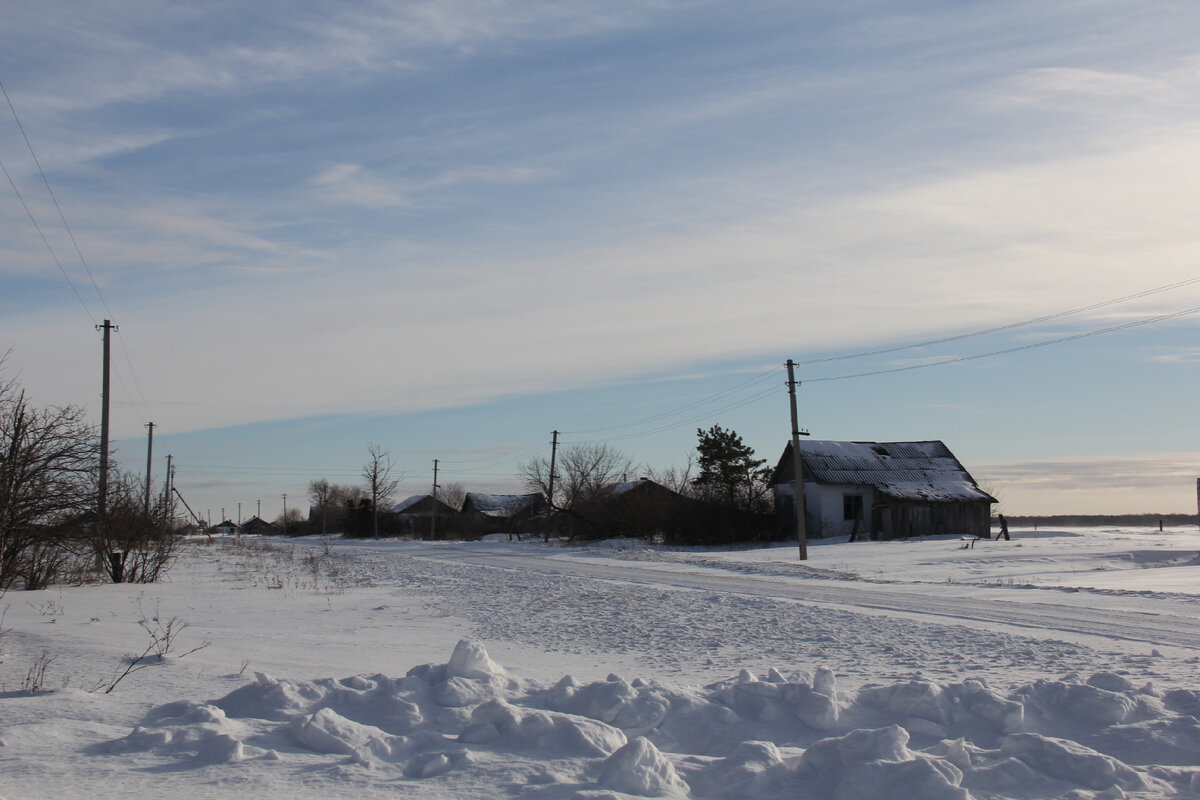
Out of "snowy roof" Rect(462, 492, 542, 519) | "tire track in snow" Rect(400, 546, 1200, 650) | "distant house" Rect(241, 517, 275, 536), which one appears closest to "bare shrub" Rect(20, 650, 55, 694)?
"tire track in snow" Rect(400, 546, 1200, 650)

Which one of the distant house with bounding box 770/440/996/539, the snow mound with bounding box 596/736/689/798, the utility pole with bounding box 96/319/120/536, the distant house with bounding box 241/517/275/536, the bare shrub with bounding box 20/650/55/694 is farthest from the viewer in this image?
the distant house with bounding box 241/517/275/536

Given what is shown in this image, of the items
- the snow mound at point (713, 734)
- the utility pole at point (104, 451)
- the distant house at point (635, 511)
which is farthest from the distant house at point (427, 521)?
the snow mound at point (713, 734)

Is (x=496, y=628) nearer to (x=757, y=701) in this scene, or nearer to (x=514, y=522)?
(x=757, y=701)

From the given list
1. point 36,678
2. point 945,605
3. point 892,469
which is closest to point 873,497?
point 892,469

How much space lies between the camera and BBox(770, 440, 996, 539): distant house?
45.9 metres

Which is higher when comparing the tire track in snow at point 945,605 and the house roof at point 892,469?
the house roof at point 892,469

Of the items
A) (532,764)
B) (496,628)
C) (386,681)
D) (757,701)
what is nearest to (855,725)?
(757,701)

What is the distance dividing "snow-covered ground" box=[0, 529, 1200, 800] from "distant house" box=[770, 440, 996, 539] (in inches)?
1304

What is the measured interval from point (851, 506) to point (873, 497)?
3.78ft

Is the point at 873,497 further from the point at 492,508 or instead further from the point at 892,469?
the point at 492,508

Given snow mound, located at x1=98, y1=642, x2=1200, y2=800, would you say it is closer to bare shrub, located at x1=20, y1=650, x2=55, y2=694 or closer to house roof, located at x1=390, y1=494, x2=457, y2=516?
bare shrub, located at x1=20, y1=650, x2=55, y2=694

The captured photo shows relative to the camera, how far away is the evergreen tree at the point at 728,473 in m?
46.9

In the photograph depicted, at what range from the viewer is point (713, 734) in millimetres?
6227

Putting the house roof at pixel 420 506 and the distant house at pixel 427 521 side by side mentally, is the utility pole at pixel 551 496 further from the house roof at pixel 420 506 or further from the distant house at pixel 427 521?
the house roof at pixel 420 506
